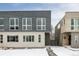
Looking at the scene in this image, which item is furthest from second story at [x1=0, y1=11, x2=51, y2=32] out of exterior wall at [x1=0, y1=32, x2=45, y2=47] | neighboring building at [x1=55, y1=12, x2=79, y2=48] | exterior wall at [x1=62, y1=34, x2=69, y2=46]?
exterior wall at [x1=62, y1=34, x2=69, y2=46]

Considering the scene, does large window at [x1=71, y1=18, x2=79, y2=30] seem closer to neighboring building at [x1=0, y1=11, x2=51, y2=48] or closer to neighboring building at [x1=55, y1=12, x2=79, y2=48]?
neighboring building at [x1=55, y1=12, x2=79, y2=48]

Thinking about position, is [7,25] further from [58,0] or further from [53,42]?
[58,0]

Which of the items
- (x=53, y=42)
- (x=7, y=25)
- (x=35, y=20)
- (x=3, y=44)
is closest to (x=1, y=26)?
(x=7, y=25)

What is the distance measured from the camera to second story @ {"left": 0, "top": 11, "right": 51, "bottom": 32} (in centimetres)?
887

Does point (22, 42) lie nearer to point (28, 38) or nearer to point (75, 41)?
point (28, 38)

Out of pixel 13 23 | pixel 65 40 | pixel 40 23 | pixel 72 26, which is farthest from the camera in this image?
pixel 65 40

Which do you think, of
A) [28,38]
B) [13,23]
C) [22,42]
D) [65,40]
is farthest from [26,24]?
[65,40]

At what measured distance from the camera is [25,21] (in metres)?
9.04

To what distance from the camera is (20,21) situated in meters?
9.10

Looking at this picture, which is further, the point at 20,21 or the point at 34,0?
the point at 20,21

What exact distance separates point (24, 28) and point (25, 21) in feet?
1.09

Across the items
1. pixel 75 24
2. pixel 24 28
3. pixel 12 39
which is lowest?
pixel 12 39

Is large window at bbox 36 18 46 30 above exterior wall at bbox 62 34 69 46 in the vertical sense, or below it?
above

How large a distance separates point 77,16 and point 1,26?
3.46m
